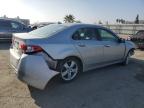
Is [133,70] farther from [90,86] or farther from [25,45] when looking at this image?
[25,45]

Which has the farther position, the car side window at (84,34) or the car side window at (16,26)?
the car side window at (16,26)

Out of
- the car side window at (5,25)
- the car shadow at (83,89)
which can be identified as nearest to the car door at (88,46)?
the car shadow at (83,89)

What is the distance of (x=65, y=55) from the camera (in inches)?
210

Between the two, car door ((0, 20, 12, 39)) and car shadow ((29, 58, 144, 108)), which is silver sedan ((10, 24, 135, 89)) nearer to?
car shadow ((29, 58, 144, 108))

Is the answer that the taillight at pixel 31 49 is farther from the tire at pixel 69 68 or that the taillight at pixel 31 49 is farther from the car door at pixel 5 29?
the car door at pixel 5 29

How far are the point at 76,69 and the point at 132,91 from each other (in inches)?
62.4

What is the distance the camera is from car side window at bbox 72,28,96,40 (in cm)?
580

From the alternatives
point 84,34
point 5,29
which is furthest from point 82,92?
point 5,29

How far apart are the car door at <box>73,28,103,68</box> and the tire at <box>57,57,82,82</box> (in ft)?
0.93

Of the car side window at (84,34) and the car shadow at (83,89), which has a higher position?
the car side window at (84,34)

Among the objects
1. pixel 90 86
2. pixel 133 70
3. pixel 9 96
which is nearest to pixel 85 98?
pixel 90 86

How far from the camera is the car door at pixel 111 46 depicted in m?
6.68

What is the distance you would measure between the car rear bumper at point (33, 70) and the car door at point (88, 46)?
4.24 feet

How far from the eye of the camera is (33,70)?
183 inches
